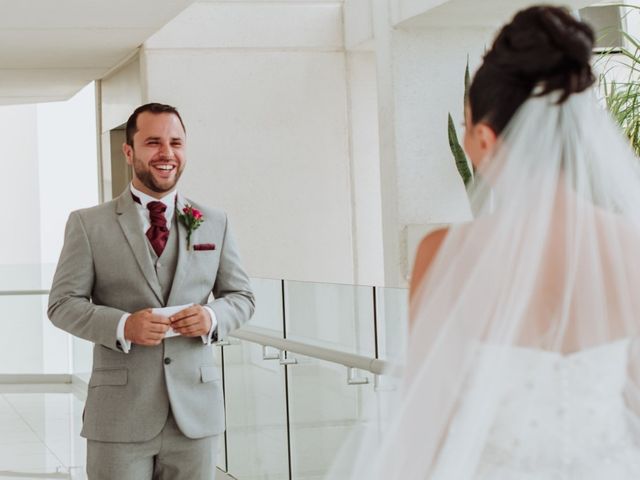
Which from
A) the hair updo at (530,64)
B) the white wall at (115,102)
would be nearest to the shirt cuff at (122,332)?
the hair updo at (530,64)

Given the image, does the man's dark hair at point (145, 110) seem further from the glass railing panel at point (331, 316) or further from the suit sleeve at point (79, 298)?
the glass railing panel at point (331, 316)

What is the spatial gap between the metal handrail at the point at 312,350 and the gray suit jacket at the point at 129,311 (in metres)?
0.61

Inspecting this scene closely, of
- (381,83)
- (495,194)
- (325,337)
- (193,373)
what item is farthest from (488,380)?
(381,83)

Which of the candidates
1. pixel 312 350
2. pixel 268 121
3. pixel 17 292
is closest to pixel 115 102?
pixel 268 121

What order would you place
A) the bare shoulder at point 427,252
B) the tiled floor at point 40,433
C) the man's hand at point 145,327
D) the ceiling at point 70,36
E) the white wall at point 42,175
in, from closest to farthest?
the bare shoulder at point 427,252 < the man's hand at point 145,327 < the ceiling at point 70,36 < the tiled floor at point 40,433 < the white wall at point 42,175

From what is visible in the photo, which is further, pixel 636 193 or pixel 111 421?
pixel 111 421

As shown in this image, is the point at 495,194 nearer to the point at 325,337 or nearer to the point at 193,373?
the point at 193,373

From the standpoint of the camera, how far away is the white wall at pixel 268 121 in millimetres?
7930

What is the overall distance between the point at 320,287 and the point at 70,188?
27.0ft

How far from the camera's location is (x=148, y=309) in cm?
311

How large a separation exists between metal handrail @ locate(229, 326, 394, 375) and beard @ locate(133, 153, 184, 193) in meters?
0.87

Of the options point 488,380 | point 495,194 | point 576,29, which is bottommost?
point 488,380

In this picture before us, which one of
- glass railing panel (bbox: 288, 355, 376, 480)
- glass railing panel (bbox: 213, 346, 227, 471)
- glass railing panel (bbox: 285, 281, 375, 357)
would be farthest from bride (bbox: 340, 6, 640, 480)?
glass railing panel (bbox: 213, 346, 227, 471)

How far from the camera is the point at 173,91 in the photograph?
7895mm
